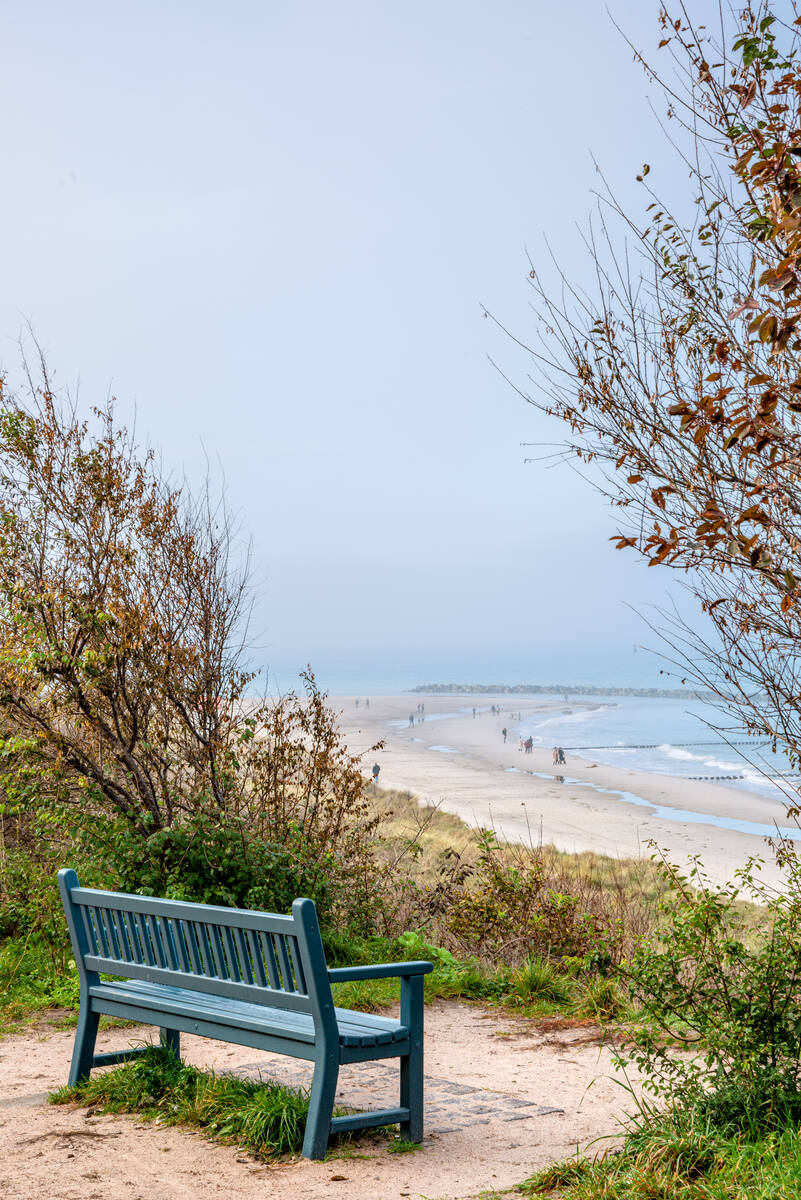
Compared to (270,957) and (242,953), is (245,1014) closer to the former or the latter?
(242,953)

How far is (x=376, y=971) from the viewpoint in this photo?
173 inches

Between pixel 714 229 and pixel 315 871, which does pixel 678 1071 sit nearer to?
pixel 714 229

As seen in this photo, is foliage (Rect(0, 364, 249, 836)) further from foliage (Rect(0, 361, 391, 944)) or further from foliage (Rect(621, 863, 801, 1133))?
foliage (Rect(621, 863, 801, 1133))

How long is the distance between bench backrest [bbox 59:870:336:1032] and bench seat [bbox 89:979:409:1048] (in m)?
0.08

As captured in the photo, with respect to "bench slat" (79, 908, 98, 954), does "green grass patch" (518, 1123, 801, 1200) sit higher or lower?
lower

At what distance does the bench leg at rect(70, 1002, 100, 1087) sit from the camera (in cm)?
532

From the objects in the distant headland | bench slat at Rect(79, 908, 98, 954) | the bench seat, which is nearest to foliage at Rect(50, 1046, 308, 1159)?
the bench seat

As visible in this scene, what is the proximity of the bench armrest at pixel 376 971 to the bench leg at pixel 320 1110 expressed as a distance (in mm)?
317

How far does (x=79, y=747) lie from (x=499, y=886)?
366cm

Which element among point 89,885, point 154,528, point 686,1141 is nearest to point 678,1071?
point 686,1141

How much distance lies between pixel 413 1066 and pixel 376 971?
1.59 ft

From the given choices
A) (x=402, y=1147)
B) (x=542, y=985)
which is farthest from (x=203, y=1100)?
(x=542, y=985)

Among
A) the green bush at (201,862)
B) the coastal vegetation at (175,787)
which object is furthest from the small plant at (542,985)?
the green bush at (201,862)

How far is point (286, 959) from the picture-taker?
4.33m
